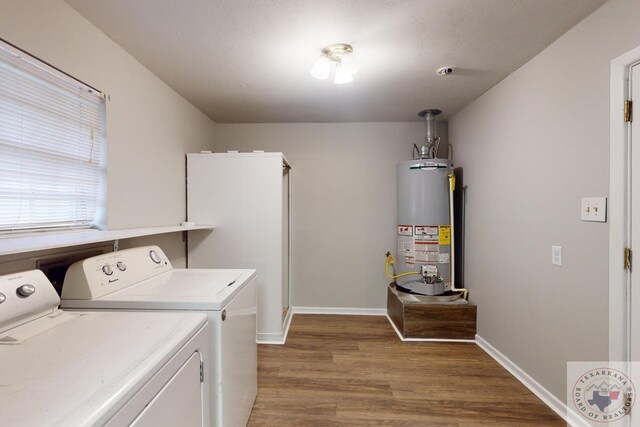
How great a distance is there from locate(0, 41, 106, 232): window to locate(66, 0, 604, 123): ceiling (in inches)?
17.6

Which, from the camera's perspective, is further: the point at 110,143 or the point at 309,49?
the point at 309,49

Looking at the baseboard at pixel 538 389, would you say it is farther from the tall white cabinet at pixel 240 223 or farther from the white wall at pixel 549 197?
the tall white cabinet at pixel 240 223

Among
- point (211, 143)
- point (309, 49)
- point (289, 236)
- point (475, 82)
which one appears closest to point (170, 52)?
point (309, 49)

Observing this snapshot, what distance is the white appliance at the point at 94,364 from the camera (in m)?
0.62

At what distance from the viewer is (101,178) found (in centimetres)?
170

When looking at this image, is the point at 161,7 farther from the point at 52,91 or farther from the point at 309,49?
the point at 309,49

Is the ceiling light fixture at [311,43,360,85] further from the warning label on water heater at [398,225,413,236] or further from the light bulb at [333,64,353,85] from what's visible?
the warning label on water heater at [398,225,413,236]

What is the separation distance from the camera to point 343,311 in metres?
3.39

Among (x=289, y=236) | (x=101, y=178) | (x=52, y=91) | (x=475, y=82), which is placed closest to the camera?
(x=52, y=91)

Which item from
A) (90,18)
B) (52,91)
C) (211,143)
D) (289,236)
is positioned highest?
(90,18)

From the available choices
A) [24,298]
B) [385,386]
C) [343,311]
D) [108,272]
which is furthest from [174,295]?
[343,311]

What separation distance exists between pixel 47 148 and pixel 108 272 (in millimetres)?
660

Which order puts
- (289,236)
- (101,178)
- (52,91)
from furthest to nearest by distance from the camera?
(289,236), (101,178), (52,91)

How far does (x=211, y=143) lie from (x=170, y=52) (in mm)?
1481
